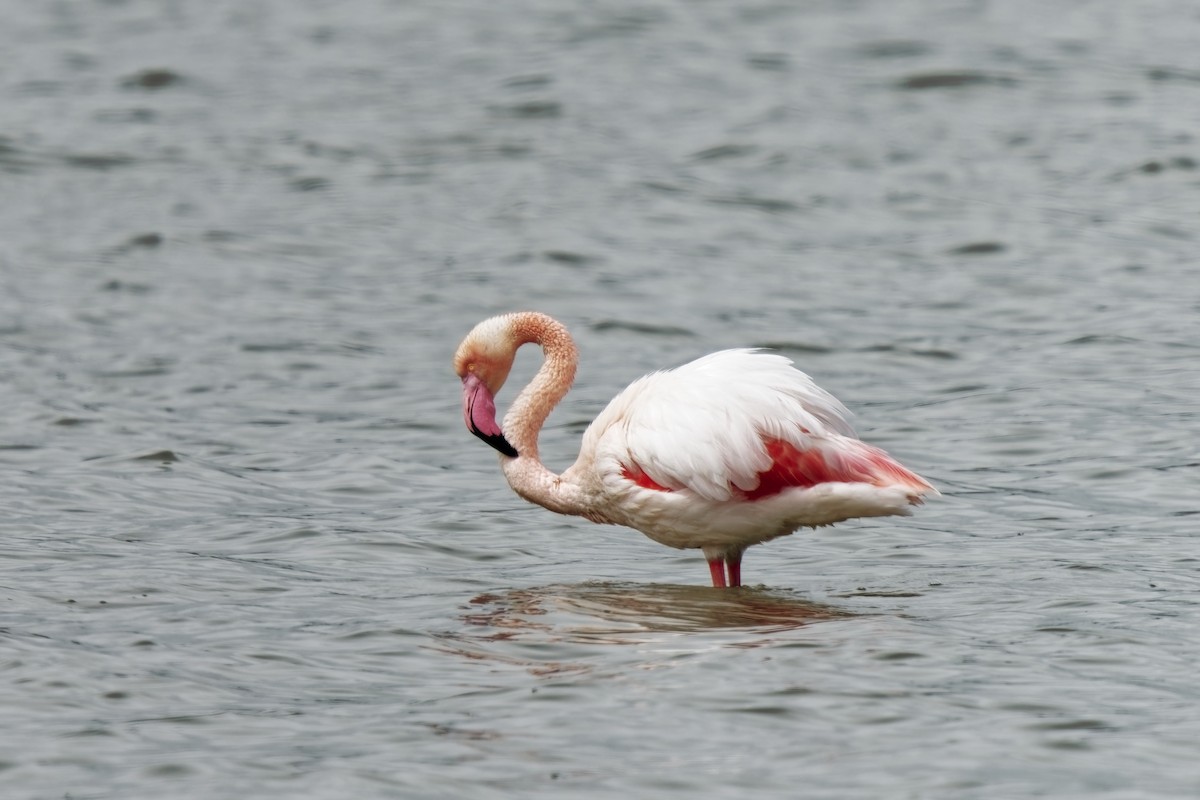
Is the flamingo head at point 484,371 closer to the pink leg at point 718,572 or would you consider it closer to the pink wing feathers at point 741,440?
the pink wing feathers at point 741,440

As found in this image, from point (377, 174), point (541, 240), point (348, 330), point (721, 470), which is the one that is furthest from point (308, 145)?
point (721, 470)

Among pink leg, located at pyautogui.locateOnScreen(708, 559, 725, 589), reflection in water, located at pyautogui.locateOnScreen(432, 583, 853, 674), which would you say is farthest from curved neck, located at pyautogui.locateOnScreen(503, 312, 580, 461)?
pink leg, located at pyautogui.locateOnScreen(708, 559, 725, 589)

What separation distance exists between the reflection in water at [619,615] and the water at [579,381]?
0.12 ft

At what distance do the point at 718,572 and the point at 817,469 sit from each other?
2.50 ft

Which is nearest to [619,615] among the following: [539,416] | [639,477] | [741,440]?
[639,477]

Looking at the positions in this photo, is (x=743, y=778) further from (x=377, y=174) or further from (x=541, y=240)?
(x=377, y=174)

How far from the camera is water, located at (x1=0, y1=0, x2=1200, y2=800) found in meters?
6.09

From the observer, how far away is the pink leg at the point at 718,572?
26.3 feet

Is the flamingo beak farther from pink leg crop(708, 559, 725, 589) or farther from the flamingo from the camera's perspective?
pink leg crop(708, 559, 725, 589)

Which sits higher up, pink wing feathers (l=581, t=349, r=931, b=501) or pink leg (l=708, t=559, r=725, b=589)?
pink wing feathers (l=581, t=349, r=931, b=501)

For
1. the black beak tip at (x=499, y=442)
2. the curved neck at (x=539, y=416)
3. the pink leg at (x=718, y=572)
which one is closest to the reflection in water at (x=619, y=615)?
the pink leg at (x=718, y=572)

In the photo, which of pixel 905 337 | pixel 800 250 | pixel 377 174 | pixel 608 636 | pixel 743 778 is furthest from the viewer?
pixel 377 174

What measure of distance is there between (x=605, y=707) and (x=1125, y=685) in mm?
1828

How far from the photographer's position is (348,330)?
13641mm
